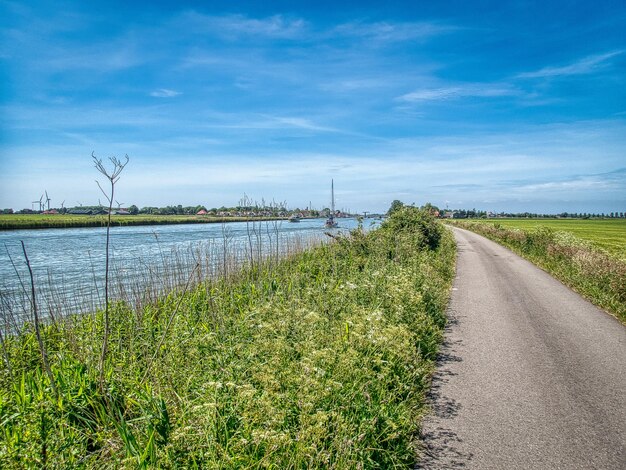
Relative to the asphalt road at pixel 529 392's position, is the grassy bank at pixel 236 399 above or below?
above

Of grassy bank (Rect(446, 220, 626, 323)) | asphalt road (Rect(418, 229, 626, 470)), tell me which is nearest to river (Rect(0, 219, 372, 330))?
asphalt road (Rect(418, 229, 626, 470))

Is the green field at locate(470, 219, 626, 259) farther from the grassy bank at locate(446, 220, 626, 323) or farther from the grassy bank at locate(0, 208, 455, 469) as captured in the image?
the grassy bank at locate(0, 208, 455, 469)

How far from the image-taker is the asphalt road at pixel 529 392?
443cm

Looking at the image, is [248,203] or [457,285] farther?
[457,285]

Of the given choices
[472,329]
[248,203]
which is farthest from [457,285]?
[248,203]

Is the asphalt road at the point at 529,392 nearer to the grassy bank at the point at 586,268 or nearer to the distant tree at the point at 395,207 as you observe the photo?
the grassy bank at the point at 586,268

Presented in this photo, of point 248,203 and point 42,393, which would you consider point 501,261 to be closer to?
point 248,203

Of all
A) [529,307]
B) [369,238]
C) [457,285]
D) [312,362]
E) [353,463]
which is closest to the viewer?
[353,463]

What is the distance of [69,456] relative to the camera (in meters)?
3.75

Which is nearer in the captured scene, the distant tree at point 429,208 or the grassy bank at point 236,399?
the grassy bank at point 236,399

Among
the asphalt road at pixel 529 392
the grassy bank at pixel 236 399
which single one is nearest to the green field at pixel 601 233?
the asphalt road at pixel 529 392

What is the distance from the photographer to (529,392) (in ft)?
19.5

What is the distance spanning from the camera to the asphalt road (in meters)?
4.43

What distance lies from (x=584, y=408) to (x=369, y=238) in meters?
14.2
